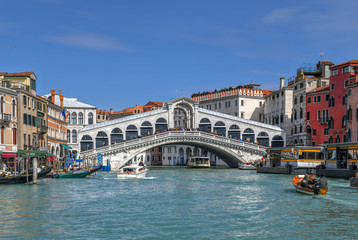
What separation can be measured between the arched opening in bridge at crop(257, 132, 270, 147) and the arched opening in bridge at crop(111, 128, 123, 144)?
16663mm

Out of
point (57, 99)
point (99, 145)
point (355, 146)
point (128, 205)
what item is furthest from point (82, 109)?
point (128, 205)

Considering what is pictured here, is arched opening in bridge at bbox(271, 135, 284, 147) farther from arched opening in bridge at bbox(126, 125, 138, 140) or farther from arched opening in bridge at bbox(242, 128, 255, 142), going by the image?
arched opening in bridge at bbox(126, 125, 138, 140)

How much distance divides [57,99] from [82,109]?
347 cm

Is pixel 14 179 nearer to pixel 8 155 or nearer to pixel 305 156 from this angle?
pixel 8 155

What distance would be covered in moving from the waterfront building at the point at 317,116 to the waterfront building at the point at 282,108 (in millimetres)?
5928

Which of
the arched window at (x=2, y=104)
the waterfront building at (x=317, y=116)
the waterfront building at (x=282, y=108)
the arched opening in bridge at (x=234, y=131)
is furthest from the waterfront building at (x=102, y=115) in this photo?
the arched window at (x=2, y=104)

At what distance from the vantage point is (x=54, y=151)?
5241cm

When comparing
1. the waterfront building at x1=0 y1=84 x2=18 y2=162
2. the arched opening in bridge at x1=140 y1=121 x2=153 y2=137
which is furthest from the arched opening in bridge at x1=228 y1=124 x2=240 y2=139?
the waterfront building at x1=0 y1=84 x2=18 y2=162

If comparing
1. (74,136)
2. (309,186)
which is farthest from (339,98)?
(74,136)

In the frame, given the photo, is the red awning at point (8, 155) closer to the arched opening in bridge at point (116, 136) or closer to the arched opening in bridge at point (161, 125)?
the arched opening in bridge at point (116, 136)

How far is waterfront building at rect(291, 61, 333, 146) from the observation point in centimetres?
6094

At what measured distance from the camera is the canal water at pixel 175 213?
17219 millimetres

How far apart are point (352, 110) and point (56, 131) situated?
28.8 metres

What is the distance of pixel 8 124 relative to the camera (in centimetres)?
3856
